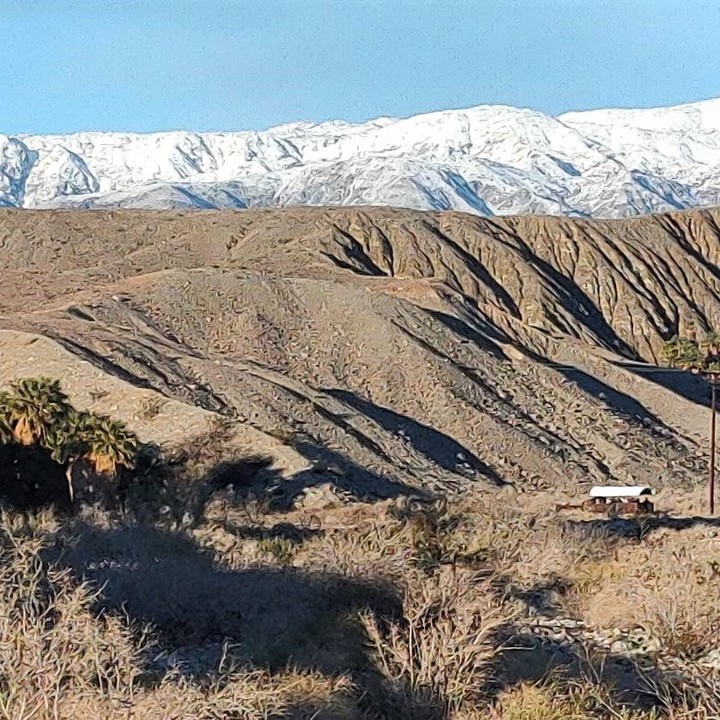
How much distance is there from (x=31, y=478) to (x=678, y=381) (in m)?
36.0

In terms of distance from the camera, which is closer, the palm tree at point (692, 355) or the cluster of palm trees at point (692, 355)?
the palm tree at point (692, 355)

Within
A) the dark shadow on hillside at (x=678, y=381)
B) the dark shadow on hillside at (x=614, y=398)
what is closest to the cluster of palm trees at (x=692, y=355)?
the dark shadow on hillside at (x=678, y=381)

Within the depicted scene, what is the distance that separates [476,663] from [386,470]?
89.4 feet

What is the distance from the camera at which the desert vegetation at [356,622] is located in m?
8.66

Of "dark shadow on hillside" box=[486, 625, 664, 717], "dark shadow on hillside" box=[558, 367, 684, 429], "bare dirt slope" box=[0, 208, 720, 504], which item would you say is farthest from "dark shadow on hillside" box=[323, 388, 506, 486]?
"dark shadow on hillside" box=[486, 625, 664, 717]

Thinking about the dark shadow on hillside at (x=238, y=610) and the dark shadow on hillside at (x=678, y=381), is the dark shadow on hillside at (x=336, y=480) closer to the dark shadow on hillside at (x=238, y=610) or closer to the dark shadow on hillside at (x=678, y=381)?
the dark shadow on hillside at (x=238, y=610)

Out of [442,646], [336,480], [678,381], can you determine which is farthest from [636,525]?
[678,381]

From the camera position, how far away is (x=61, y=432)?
91.5 ft

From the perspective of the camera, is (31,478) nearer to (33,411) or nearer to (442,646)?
(33,411)

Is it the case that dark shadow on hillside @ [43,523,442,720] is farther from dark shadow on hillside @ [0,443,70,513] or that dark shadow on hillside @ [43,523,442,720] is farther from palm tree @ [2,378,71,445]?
palm tree @ [2,378,71,445]

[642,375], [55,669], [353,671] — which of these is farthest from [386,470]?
[55,669]

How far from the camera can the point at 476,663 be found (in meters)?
11.0

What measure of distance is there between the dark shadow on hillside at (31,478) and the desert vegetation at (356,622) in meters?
7.48

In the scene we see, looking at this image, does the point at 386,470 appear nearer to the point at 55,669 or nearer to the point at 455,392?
the point at 455,392
